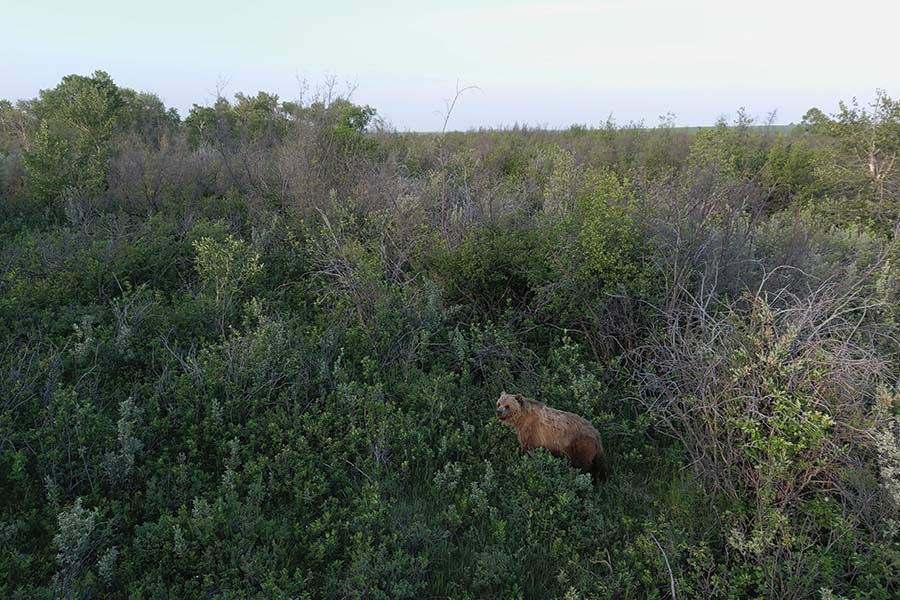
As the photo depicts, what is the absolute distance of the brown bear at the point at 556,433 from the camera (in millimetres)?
3303

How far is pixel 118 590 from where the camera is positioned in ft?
8.23

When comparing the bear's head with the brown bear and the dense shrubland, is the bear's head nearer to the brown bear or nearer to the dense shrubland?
the brown bear

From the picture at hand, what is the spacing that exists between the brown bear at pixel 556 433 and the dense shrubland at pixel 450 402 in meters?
0.10

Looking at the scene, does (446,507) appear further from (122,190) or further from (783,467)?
(122,190)

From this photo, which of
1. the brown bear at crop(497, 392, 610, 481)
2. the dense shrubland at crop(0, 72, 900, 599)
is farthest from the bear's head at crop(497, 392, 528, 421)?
the dense shrubland at crop(0, 72, 900, 599)

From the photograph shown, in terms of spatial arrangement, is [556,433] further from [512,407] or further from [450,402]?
[450,402]

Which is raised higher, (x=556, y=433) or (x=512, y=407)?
(x=512, y=407)

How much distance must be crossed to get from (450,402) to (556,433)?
2.62 feet

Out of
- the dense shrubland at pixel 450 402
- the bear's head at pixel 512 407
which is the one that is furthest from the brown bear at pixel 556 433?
the dense shrubland at pixel 450 402

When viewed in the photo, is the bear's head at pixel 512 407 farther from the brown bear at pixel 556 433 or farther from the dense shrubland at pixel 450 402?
the dense shrubland at pixel 450 402

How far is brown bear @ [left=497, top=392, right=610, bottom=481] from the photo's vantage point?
3.30 metres

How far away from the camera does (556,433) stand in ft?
10.9

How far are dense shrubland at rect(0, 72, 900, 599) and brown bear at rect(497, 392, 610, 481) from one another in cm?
10

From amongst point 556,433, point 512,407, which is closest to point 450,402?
point 512,407
